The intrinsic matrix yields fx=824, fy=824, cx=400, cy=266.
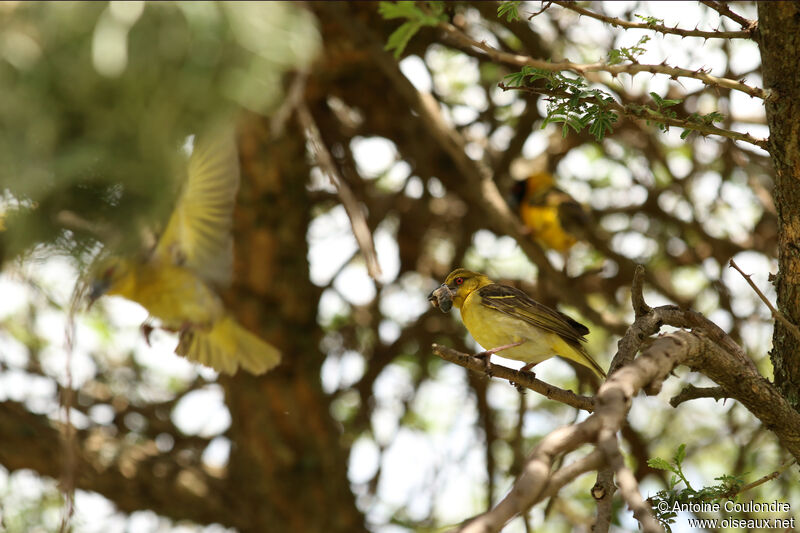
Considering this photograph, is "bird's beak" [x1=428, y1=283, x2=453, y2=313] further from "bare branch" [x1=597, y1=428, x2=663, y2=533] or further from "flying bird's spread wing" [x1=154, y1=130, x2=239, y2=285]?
"bare branch" [x1=597, y1=428, x2=663, y2=533]

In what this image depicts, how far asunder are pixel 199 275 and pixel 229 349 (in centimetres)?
49

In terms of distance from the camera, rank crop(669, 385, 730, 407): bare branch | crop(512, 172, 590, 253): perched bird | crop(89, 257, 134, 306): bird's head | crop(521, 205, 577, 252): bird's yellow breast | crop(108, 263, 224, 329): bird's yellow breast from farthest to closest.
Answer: crop(521, 205, 577, 252): bird's yellow breast
crop(512, 172, 590, 253): perched bird
crop(108, 263, 224, 329): bird's yellow breast
crop(89, 257, 134, 306): bird's head
crop(669, 385, 730, 407): bare branch

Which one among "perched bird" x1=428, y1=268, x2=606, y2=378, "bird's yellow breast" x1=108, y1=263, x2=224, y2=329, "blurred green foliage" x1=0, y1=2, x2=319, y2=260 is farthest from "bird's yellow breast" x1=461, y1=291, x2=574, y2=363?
"blurred green foliage" x1=0, y1=2, x2=319, y2=260

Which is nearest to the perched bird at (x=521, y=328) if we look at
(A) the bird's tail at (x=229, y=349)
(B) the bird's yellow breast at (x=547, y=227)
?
(A) the bird's tail at (x=229, y=349)

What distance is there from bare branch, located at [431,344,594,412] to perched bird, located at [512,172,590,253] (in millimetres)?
3595

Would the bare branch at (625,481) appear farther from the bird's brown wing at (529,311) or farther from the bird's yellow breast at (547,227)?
the bird's yellow breast at (547,227)

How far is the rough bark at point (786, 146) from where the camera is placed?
6.53ft

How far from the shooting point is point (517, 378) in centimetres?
236

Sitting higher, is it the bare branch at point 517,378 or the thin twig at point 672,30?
the thin twig at point 672,30

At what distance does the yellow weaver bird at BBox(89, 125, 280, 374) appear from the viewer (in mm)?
3586

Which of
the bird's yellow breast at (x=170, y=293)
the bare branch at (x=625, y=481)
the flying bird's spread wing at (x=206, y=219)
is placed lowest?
the bare branch at (x=625, y=481)

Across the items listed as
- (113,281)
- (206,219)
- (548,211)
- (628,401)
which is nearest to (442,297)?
(206,219)

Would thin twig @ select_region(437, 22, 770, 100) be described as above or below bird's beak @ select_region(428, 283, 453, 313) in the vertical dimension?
below

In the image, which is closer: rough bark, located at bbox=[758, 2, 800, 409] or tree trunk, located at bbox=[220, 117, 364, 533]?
rough bark, located at bbox=[758, 2, 800, 409]
